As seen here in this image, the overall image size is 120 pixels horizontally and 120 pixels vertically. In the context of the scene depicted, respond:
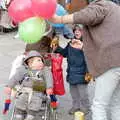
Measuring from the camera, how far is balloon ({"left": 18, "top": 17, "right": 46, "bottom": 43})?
4363mm

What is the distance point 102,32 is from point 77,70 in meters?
1.21

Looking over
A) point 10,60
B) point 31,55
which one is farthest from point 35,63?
point 10,60

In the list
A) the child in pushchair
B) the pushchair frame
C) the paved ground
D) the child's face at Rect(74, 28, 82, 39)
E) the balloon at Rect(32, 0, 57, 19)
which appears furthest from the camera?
the paved ground

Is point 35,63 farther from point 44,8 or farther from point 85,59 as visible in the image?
point 44,8

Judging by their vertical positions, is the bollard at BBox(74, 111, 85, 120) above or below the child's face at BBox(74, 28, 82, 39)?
below

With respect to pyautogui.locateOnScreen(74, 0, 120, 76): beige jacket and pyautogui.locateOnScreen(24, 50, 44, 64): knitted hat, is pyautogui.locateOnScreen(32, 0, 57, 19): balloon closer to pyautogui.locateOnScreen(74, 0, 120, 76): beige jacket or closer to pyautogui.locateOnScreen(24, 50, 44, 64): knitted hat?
pyautogui.locateOnScreen(74, 0, 120, 76): beige jacket

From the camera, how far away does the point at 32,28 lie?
438cm

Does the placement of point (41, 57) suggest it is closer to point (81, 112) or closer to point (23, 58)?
point (23, 58)

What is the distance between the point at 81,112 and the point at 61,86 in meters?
0.43

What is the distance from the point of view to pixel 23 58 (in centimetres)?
535

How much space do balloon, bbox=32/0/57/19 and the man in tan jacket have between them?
0.10 metres

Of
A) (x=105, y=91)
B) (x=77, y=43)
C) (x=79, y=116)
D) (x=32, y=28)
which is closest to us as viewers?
(x=32, y=28)

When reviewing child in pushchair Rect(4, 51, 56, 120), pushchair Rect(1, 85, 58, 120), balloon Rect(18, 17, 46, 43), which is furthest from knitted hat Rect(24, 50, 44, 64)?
balloon Rect(18, 17, 46, 43)

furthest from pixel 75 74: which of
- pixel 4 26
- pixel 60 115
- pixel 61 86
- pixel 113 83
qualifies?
pixel 4 26
